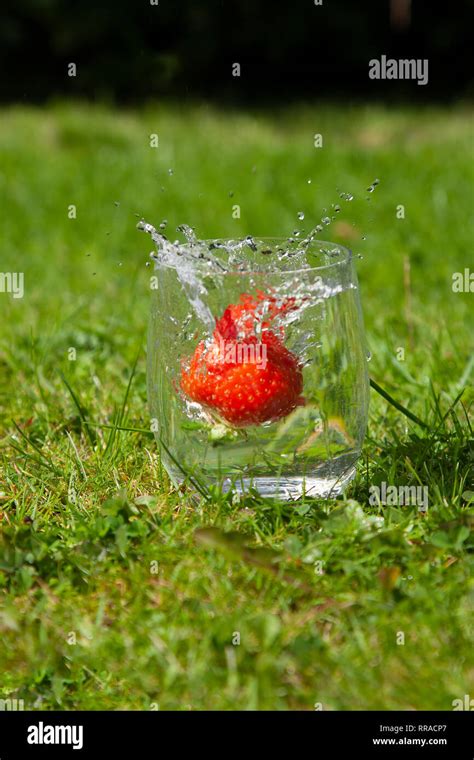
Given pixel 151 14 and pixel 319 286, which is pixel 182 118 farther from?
pixel 319 286

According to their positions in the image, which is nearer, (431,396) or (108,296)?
(431,396)

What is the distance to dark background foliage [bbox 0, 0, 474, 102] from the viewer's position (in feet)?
30.0

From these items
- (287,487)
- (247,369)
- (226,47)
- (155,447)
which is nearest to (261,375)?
(247,369)

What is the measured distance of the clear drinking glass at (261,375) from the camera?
6.61ft

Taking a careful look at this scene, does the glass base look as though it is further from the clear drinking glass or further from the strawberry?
the strawberry

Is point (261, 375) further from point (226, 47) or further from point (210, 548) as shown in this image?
point (226, 47)

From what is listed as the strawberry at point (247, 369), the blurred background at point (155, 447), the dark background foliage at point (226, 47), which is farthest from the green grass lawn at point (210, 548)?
the dark background foliage at point (226, 47)

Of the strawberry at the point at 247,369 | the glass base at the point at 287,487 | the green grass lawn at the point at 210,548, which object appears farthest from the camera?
the glass base at the point at 287,487

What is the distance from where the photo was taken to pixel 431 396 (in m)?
2.86

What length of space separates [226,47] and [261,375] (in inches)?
334

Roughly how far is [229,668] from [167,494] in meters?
0.61

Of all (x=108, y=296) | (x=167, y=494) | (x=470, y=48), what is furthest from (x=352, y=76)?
(x=167, y=494)

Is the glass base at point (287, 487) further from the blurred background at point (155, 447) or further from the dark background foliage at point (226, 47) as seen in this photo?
the dark background foliage at point (226, 47)

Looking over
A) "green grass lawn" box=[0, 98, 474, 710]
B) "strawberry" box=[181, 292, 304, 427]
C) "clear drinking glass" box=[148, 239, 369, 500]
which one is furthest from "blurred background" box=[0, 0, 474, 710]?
"strawberry" box=[181, 292, 304, 427]
